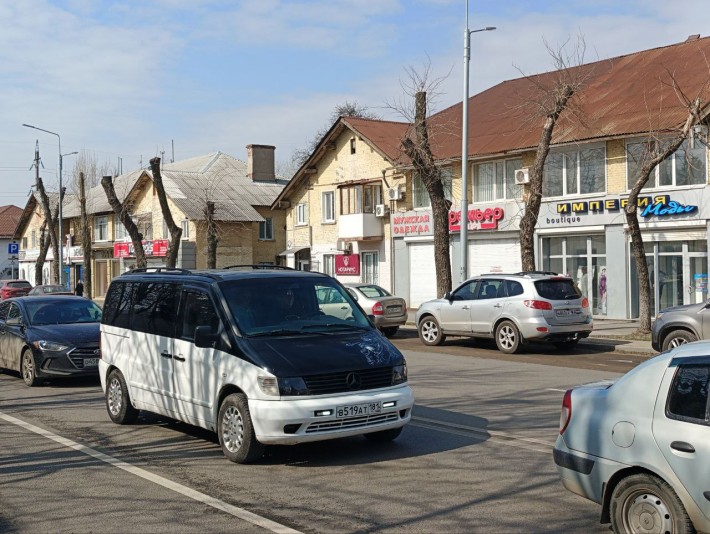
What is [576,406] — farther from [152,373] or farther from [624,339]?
[624,339]

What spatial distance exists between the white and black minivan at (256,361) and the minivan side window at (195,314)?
13 mm

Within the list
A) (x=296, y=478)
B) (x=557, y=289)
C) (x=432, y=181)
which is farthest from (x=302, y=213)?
(x=296, y=478)

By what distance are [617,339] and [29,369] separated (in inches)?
531

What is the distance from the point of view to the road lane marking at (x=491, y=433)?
877 centimetres

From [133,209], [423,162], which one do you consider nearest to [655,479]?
[423,162]

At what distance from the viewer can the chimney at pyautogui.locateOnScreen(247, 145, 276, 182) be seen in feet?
185

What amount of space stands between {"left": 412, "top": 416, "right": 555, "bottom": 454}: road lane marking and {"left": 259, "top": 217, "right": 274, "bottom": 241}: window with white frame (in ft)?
141

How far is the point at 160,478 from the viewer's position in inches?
303

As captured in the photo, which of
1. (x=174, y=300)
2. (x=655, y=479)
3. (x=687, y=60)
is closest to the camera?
(x=655, y=479)

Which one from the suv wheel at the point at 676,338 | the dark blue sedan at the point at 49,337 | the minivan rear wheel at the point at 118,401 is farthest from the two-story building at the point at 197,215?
the minivan rear wheel at the point at 118,401

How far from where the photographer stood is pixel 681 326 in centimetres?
1593

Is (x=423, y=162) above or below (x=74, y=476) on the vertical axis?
above

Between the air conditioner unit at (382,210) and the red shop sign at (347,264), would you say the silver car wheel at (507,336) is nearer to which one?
the air conditioner unit at (382,210)

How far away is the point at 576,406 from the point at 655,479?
84 centimetres
